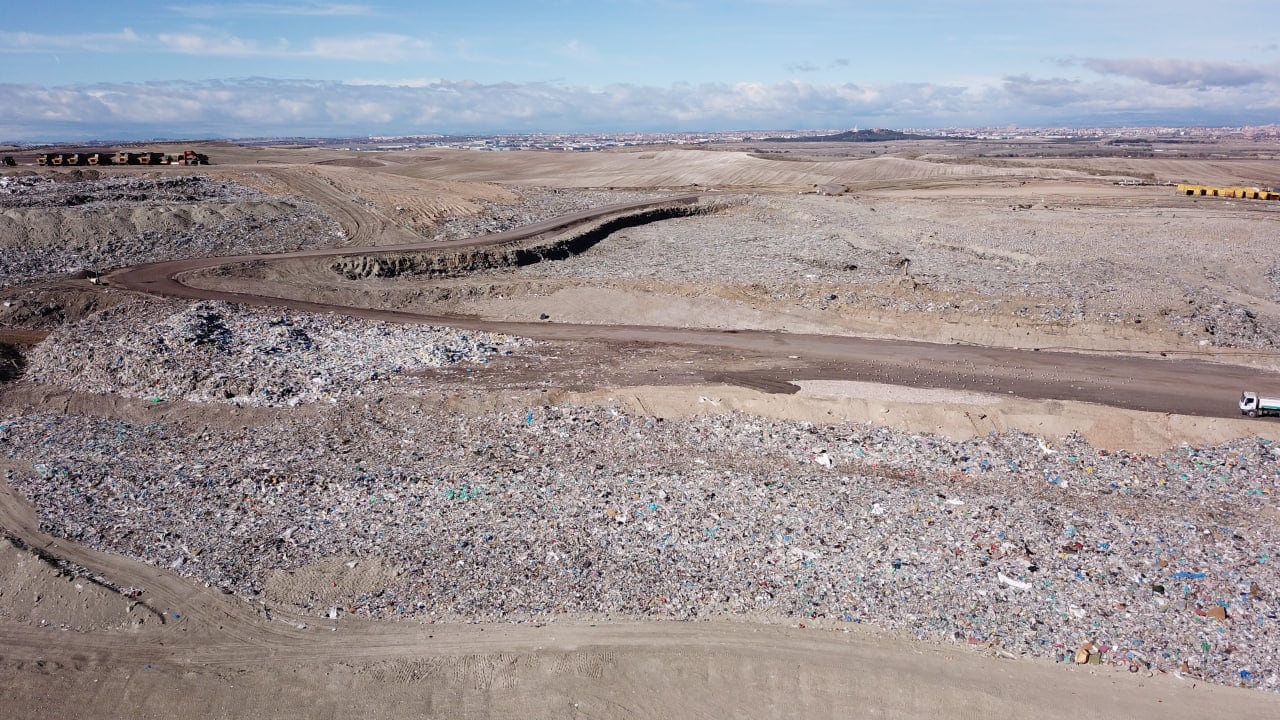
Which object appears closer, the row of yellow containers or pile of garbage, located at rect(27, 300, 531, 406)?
pile of garbage, located at rect(27, 300, 531, 406)

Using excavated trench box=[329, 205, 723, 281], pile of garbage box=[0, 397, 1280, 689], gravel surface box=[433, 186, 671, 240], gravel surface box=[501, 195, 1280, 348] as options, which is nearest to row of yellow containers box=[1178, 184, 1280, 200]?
gravel surface box=[501, 195, 1280, 348]

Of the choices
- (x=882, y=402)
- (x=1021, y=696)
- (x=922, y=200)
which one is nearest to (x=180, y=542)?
(x=1021, y=696)

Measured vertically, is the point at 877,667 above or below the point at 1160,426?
below

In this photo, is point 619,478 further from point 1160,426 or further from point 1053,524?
point 1160,426

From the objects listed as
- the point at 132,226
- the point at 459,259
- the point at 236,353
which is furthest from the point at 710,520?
the point at 132,226

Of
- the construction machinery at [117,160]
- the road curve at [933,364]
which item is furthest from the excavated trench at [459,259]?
the construction machinery at [117,160]

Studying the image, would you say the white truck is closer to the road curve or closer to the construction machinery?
the road curve

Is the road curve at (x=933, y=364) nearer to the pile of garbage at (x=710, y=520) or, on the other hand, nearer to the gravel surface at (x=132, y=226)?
the pile of garbage at (x=710, y=520)

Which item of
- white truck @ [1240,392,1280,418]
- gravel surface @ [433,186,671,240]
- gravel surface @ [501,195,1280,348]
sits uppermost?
gravel surface @ [433,186,671,240]
